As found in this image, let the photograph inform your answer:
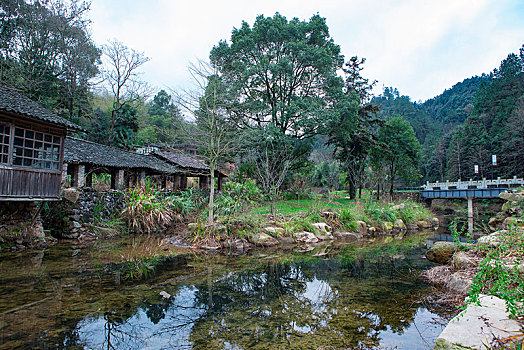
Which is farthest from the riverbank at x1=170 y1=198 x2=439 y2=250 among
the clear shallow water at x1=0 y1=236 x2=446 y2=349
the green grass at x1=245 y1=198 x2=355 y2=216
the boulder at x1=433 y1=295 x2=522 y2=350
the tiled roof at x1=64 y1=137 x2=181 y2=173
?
the boulder at x1=433 y1=295 x2=522 y2=350

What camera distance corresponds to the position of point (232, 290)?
241 inches

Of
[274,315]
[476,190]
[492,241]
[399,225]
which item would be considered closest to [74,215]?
[274,315]

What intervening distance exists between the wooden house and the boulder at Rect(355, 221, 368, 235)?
13.3 meters

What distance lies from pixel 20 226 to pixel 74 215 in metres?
1.99

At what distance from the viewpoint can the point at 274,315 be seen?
487 centimetres

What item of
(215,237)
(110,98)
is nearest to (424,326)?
(215,237)

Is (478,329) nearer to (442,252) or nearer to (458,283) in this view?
(458,283)

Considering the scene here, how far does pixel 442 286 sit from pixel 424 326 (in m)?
2.18

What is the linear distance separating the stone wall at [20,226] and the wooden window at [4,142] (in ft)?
5.63

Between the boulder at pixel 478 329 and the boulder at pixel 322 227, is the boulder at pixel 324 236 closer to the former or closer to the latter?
the boulder at pixel 322 227

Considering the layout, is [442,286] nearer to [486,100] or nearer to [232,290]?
[232,290]

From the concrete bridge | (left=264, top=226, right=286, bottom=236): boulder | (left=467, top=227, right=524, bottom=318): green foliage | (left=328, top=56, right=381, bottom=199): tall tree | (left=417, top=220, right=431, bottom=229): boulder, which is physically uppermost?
(left=328, top=56, right=381, bottom=199): tall tree

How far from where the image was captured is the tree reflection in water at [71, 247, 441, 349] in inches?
157

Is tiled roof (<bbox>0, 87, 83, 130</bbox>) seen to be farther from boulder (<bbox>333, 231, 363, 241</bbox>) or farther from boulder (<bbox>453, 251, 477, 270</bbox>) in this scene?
boulder (<bbox>453, 251, 477, 270</bbox>)
